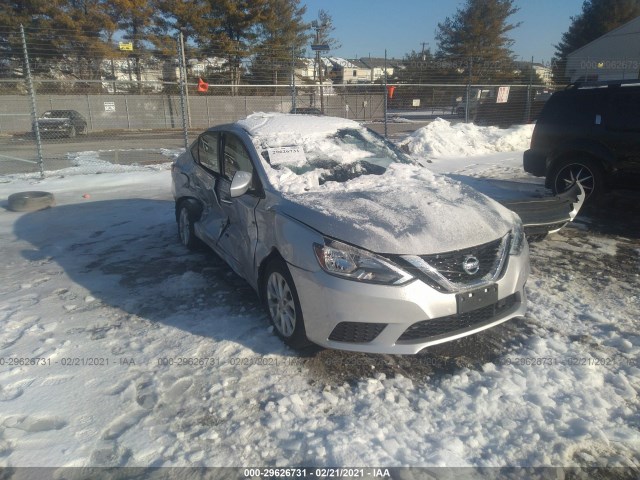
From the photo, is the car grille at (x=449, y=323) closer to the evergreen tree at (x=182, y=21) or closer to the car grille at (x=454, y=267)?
the car grille at (x=454, y=267)

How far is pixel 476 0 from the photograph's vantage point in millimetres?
49312

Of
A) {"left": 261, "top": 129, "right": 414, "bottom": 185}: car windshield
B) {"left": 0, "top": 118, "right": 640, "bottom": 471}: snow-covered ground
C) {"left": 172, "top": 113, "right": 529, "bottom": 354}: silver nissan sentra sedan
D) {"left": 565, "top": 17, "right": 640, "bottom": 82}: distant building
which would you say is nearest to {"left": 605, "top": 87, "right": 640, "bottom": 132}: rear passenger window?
{"left": 0, "top": 118, "right": 640, "bottom": 471}: snow-covered ground

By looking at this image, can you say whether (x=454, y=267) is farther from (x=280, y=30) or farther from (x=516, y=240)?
(x=280, y=30)

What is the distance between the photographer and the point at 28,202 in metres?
7.53

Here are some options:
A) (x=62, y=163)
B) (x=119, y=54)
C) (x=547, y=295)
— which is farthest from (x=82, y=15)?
(x=547, y=295)

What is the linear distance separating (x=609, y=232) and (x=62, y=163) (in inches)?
532

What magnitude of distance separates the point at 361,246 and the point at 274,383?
1017 millimetres

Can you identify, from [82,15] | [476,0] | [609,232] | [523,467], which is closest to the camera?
[523,467]

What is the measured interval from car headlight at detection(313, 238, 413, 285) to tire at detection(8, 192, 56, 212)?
6419mm

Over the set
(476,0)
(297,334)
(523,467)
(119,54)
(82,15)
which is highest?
(476,0)

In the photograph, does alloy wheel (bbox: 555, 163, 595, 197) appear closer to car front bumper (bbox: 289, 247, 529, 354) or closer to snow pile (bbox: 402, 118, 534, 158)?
car front bumper (bbox: 289, 247, 529, 354)

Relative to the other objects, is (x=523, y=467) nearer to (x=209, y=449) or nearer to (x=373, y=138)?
(x=209, y=449)

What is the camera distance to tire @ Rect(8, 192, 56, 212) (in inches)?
296

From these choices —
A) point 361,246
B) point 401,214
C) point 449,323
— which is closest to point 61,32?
point 401,214
